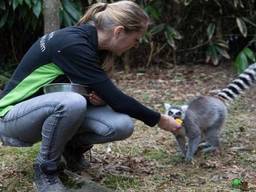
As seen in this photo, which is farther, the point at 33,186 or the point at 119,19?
the point at 33,186

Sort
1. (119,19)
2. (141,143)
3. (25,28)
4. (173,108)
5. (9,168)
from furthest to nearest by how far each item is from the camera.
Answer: (25,28) < (141,143) < (173,108) < (9,168) < (119,19)

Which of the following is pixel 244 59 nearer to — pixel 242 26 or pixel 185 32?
pixel 242 26

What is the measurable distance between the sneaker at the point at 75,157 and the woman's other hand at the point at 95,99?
1.30ft

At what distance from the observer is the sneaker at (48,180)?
10.5 feet

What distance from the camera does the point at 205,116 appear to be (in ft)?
14.3

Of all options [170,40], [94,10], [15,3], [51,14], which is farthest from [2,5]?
[94,10]

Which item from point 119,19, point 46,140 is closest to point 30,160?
point 46,140

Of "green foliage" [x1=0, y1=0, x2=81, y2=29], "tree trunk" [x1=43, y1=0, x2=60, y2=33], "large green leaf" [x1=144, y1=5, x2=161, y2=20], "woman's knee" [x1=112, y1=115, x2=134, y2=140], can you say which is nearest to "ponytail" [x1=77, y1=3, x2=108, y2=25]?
"woman's knee" [x1=112, y1=115, x2=134, y2=140]

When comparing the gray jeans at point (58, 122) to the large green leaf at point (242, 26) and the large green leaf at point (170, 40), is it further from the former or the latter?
the large green leaf at point (242, 26)

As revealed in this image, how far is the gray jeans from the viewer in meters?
3.04

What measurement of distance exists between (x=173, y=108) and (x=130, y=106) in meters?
1.11

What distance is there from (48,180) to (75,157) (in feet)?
1.54

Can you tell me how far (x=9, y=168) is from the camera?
3.81 m

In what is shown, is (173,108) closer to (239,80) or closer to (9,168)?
(239,80)
